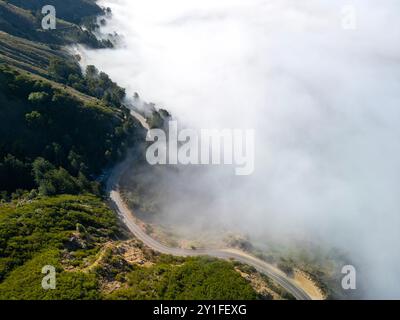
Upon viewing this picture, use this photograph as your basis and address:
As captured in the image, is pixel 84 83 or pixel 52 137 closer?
pixel 52 137

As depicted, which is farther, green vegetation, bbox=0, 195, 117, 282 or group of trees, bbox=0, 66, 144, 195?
group of trees, bbox=0, 66, 144, 195

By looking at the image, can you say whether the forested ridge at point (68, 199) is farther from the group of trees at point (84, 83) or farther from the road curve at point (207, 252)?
the road curve at point (207, 252)

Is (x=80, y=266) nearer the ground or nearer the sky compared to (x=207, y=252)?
nearer the ground

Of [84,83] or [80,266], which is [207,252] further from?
[84,83]

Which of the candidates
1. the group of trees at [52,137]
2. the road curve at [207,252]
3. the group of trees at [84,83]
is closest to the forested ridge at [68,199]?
the group of trees at [52,137]

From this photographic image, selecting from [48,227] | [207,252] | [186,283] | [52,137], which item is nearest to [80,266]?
[48,227]

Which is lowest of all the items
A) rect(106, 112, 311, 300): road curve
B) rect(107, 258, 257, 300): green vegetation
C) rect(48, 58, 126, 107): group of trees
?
rect(107, 258, 257, 300): green vegetation

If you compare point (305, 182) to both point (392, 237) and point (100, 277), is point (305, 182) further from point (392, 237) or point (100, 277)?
point (100, 277)

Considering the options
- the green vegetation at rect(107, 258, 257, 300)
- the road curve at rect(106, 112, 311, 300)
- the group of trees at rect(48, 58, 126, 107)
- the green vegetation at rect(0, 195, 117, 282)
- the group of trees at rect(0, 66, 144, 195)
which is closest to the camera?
the green vegetation at rect(107, 258, 257, 300)

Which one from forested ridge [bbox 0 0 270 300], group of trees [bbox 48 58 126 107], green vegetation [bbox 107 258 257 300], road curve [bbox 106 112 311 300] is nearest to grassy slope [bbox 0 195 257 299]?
green vegetation [bbox 107 258 257 300]

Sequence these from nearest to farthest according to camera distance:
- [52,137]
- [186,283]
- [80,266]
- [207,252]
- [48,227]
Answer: [80,266] → [186,283] → [48,227] → [207,252] → [52,137]

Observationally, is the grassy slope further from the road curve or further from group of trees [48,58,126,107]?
group of trees [48,58,126,107]
